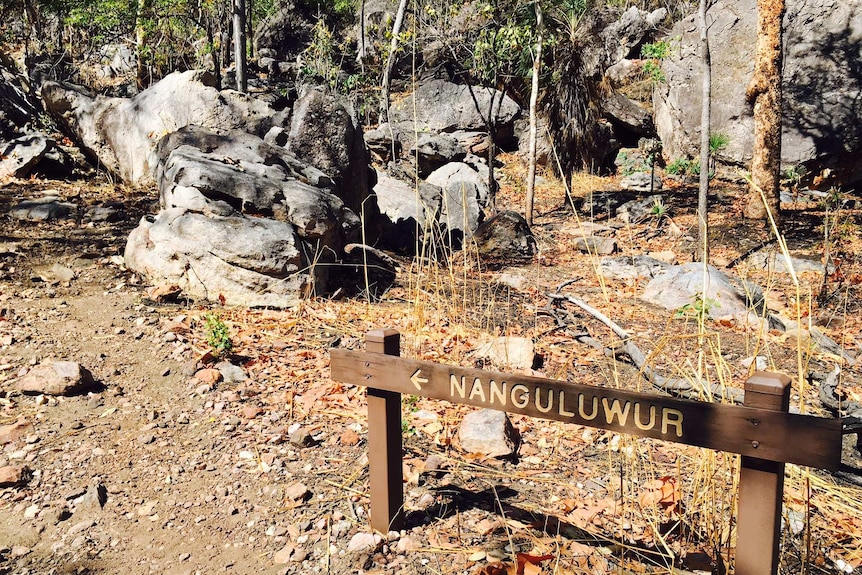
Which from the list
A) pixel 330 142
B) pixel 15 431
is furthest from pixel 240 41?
pixel 15 431

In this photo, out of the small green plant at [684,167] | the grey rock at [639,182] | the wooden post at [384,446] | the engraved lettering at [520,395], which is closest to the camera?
the engraved lettering at [520,395]

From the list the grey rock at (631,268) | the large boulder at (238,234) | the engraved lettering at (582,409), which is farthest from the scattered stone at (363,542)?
the grey rock at (631,268)

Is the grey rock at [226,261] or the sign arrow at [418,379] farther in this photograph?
the grey rock at [226,261]

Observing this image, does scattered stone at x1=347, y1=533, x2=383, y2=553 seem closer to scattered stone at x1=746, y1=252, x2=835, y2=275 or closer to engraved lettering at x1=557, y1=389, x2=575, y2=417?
engraved lettering at x1=557, y1=389, x2=575, y2=417


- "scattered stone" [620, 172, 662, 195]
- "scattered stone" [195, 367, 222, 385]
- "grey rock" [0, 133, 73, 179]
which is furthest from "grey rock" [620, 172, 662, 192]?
"scattered stone" [195, 367, 222, 385]

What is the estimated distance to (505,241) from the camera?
9125 mm

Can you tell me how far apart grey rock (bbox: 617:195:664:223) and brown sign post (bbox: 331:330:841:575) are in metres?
9.33

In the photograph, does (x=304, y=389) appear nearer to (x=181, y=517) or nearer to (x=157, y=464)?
(x=157, y=464)

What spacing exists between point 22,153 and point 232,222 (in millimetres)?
4811

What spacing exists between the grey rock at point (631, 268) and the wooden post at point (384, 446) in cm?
568

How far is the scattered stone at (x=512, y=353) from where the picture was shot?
4.45m

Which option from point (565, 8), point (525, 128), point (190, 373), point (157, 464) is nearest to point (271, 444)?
point (157, 464)

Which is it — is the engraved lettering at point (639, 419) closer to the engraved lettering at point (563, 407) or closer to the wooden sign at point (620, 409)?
the wooden sign at point (620, 409)

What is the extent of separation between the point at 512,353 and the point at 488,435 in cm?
125
